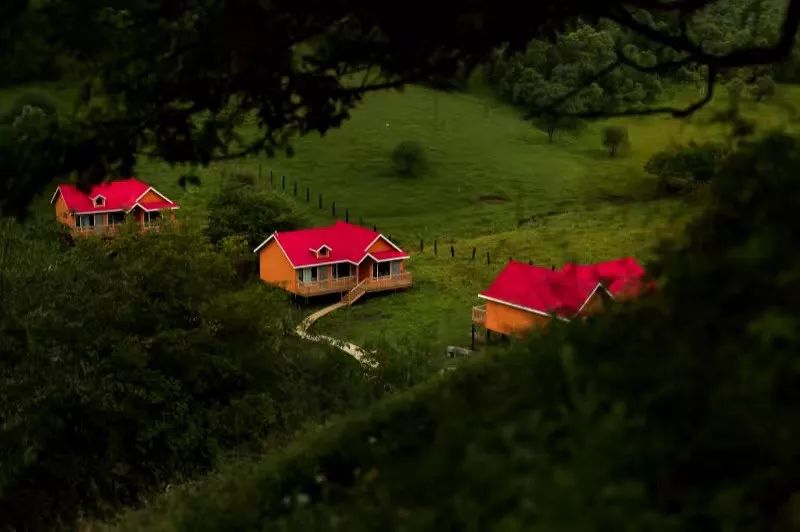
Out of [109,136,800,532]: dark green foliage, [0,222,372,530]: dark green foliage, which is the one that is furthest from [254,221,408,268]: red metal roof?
[109,136,800,532]: dark green foliage

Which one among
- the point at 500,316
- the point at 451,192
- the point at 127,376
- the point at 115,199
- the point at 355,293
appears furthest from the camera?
the point at 451,192

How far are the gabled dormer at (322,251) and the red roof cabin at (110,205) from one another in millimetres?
6905

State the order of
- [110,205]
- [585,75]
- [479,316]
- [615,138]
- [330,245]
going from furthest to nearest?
[615,138], [110,205], [330,245], [479,316], [585,75]

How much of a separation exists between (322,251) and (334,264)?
29.6 inches

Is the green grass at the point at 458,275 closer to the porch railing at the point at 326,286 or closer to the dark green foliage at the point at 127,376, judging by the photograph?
the porch railing at the point at 326,286

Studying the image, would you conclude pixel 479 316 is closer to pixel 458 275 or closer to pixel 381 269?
pixel 458 275

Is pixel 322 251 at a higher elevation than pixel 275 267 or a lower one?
higher

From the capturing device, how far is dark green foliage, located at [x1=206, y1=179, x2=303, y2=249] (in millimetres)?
40469

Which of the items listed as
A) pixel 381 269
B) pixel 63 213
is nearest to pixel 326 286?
pixel 381 269

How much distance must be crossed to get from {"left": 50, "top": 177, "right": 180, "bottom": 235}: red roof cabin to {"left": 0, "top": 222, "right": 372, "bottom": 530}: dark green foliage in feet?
65.9

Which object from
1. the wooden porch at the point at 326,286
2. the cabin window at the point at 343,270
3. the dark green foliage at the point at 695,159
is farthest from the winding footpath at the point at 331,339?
the dark green foliage at the point at 695,159

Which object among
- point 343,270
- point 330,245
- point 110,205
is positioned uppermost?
point 110,205

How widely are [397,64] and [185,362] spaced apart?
12191mm

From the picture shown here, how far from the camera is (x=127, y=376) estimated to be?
14680 mm
